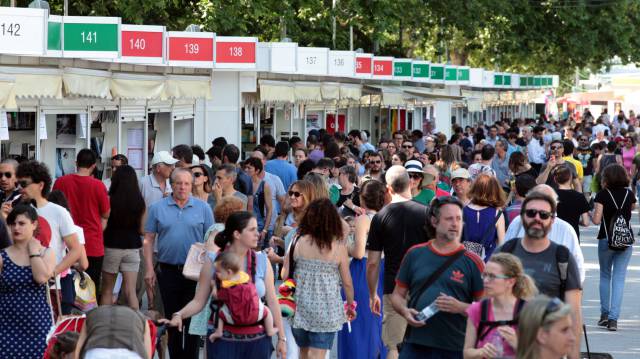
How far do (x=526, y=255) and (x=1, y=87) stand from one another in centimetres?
633

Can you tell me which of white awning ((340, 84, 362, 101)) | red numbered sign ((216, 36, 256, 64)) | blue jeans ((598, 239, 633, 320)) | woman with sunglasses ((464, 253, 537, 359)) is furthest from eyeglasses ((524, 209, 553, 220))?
white awning ((340, 84, 362, 101))

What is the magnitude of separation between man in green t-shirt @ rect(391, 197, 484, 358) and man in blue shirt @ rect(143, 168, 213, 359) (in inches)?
114

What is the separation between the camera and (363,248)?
396 inches

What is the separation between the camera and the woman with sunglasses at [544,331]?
17.8ft

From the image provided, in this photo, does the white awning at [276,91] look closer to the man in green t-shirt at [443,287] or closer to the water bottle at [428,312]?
the man in green t-shirt at [443,287]

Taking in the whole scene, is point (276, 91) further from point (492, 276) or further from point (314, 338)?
point (492, 276)

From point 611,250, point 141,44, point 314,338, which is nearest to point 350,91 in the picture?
point 141,44

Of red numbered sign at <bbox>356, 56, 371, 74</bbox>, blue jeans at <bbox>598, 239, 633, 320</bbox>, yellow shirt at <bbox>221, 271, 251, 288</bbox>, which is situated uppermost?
red numbered sign at <bbox>356, 56, 371, 74</bbox>

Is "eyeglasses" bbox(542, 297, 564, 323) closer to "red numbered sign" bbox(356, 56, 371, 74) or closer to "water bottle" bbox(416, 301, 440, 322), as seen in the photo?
"water bottle" bbox(416, 301, 440, 322)

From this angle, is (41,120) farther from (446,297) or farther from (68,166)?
(446,297)

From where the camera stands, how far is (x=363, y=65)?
2758 centimetres

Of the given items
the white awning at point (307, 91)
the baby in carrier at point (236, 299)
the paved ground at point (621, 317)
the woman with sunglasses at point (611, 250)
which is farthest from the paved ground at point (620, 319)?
the white awning at point (307, 91)

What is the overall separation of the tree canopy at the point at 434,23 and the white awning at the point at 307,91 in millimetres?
2814

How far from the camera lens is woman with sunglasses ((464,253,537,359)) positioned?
6598 mm
